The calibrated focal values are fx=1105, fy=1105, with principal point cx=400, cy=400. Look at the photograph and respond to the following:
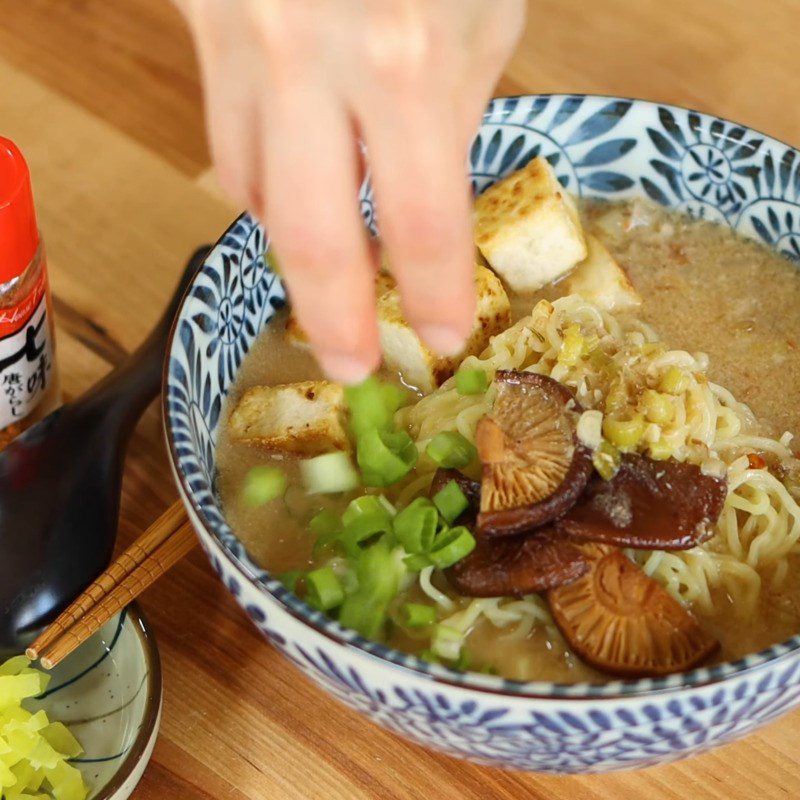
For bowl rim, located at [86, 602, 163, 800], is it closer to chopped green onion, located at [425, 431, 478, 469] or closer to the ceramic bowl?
the ceramic bowl

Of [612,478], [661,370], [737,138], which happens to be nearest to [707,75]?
[737,138]

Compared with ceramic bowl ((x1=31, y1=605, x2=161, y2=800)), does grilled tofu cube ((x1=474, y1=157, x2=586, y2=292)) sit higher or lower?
higher

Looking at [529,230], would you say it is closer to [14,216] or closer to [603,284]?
[603,284]

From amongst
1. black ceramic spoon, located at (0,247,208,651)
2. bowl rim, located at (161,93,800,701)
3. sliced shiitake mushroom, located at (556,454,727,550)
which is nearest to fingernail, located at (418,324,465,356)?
bowl rim, located at (161,93,800,701)

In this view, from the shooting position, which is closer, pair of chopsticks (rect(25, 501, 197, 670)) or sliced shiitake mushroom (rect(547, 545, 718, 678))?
sliced shiitake mushroom (rect(547, 545, 718, 678))

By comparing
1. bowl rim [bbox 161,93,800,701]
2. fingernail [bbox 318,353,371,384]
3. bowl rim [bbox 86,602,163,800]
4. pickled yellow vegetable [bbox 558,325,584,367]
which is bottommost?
bowl rim [bbox 86,602,163,800]

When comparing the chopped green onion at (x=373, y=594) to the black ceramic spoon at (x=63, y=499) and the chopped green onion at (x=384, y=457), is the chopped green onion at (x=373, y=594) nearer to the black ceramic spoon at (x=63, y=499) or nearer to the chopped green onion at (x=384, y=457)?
the chopped green onion at (x=384, y=457)

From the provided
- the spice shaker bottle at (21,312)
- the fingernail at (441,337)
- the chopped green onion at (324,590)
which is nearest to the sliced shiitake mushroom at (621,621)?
the chopped green onion at (324,590)

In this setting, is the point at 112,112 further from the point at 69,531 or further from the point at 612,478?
the point at 612,478
